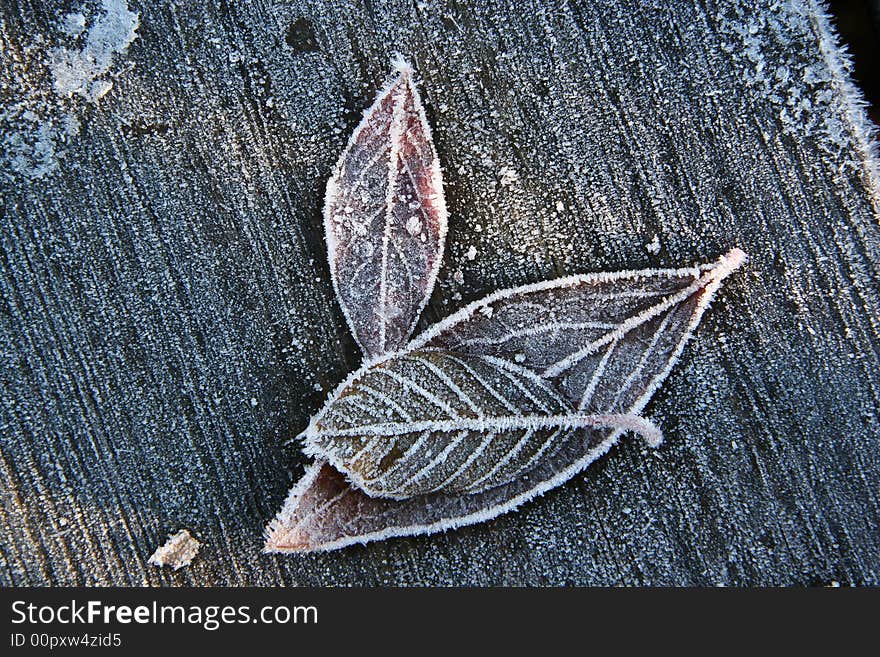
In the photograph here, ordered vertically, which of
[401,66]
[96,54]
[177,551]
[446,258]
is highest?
[96,54]

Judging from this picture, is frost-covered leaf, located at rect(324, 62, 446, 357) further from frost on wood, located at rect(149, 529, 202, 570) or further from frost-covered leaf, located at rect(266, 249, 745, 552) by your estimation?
frost on wood, located at rect(149, 529, 202, 570)

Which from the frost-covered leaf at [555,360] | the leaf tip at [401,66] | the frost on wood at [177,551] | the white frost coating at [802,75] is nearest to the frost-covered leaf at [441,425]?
the frost-covered leaf at [555,360]

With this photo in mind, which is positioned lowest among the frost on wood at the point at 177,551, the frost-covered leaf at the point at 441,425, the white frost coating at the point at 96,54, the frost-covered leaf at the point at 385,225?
the frost on wood at the point at 177,551

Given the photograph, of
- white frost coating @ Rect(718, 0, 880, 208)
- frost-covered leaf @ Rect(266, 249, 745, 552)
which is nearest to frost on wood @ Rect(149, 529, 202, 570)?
frost-covered leaf @ Rect(266, 249, 745, 552)

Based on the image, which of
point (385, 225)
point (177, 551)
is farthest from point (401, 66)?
point (177, 551)

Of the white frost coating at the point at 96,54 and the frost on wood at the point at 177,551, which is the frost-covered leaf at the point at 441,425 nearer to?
the frost on wood at the point at 177,551

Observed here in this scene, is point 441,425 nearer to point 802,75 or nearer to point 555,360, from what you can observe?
point 555,360
